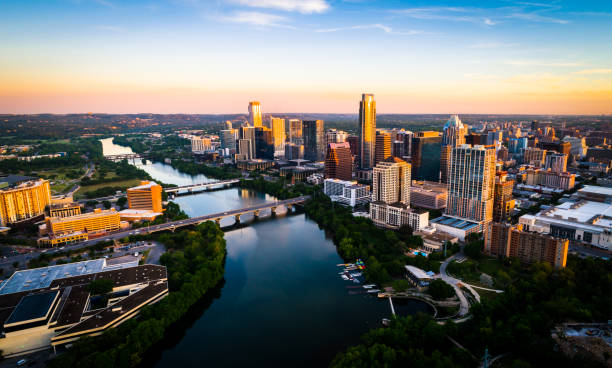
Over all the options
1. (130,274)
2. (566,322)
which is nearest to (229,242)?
(130,274)

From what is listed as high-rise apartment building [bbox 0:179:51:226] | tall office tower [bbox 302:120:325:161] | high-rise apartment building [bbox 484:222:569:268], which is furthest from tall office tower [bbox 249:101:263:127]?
high-rise apartment building [bbox 484:222:569:268]

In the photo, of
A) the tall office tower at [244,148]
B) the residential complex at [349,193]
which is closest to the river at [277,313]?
the residential complex at [349,193]

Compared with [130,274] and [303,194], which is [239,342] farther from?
[303,194]

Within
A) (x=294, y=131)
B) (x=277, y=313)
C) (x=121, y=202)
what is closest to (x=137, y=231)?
(x=121, y=202)

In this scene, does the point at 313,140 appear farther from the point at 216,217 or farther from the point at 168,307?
the point at 168,307

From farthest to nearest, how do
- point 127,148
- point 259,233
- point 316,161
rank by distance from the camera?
point 127,148, point 316,161, point 259,233

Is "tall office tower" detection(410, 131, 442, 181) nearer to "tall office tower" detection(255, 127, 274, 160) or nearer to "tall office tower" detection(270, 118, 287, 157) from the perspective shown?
"tall office tower" detection(255, 127, 274, 160)

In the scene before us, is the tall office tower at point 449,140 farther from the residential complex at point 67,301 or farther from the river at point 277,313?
the residential complex at point 67,301
